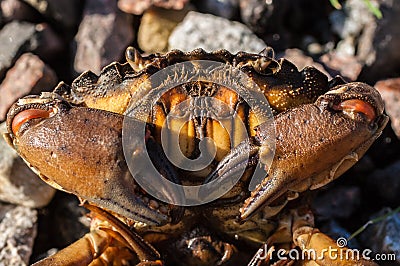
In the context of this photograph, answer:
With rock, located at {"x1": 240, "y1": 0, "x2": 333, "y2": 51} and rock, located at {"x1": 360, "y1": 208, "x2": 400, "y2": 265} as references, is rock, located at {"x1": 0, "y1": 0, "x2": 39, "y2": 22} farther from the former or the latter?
rock, located at {"x1": 360, "y1": 208, "x2": 400, "y2": 265}

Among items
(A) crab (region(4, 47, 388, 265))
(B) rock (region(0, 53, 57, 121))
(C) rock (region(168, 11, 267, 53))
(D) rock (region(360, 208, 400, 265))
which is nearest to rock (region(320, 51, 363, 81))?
(C) rock (region(168, 11, 267, 53))

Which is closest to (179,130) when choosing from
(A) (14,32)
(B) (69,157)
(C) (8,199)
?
(B) (69,157)

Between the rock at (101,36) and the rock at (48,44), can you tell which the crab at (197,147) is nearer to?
the rock at (101,36)

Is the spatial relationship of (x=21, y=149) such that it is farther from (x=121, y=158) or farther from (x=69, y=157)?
(x=121, y=158)

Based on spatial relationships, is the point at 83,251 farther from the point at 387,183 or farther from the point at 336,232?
the point at 387,183

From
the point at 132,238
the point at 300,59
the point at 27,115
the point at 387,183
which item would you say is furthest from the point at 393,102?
the point at 27,115

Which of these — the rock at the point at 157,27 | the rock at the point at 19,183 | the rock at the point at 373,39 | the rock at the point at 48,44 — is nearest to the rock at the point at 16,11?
the rock at the point at 48,44
